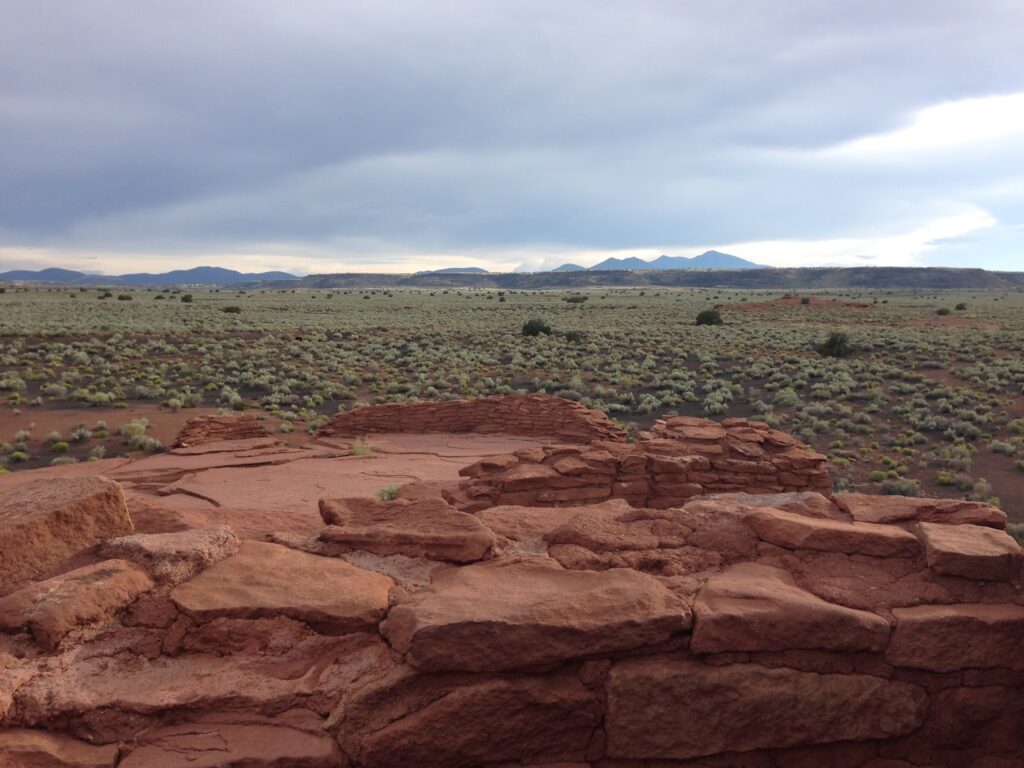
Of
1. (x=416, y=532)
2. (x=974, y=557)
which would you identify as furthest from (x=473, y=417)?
(x=974, y=557)

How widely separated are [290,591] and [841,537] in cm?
362

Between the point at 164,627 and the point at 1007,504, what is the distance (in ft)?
46.0

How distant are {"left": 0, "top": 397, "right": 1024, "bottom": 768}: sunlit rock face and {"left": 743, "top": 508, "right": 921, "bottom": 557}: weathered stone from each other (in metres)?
0.01

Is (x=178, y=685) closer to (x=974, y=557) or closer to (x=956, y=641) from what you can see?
(x=956, y=641)

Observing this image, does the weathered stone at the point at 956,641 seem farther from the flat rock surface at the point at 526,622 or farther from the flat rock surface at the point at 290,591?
the flat rock surface at the point at 290,591

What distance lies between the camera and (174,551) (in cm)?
406

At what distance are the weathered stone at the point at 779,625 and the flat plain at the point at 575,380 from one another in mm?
10172

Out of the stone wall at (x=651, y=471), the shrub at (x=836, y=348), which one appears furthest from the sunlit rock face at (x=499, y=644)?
the shrub at (x=836, y=348)

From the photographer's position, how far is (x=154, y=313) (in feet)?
165

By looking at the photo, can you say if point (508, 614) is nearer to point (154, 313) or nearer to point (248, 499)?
point (248, 499)

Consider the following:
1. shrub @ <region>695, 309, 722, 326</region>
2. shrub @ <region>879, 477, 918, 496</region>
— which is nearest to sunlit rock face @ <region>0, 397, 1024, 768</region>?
shrub @ <region>879, 477, 918, 496</region>

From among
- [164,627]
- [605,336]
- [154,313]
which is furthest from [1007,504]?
[154,313]

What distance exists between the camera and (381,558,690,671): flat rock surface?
11.1 feet

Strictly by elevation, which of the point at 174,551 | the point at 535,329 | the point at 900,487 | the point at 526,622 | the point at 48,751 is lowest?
the point at 900,487
